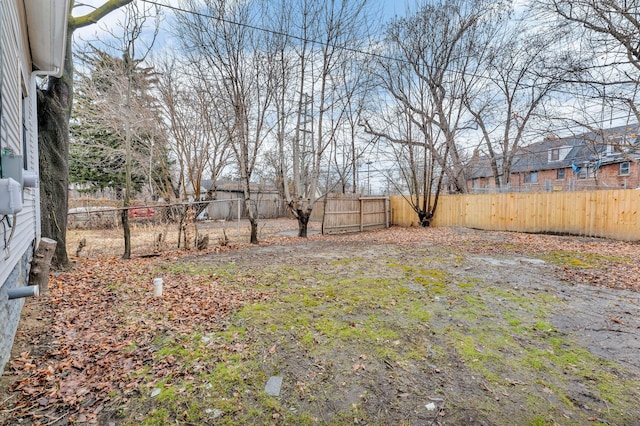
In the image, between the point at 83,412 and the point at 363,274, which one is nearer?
the point at 83,412

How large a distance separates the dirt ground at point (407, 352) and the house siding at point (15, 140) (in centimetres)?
37

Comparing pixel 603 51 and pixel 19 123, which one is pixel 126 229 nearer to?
pixel 19 123

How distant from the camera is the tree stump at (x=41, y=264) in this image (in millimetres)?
3867

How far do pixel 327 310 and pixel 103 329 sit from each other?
2427 mm

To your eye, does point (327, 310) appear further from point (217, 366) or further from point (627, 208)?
point (627, 208)

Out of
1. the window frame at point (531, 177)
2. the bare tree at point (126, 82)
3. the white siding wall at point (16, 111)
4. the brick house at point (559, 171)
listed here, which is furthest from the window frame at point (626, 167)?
the white siding wall at point (16, 111)

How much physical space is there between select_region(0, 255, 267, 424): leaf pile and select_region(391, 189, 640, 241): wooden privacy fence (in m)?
11.4

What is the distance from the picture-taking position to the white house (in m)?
1.98

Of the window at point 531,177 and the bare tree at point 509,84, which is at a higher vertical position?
the bare tree at point 509,84

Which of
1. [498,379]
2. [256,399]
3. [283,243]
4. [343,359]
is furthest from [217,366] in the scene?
[283,243]

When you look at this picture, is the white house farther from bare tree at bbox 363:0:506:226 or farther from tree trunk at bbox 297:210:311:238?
bare tree at bbox 363:0:506:226

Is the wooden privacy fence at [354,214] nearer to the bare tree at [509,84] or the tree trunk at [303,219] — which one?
the tree trunk at [303,219]

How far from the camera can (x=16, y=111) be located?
3.41m

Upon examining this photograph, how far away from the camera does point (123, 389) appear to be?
213cm
